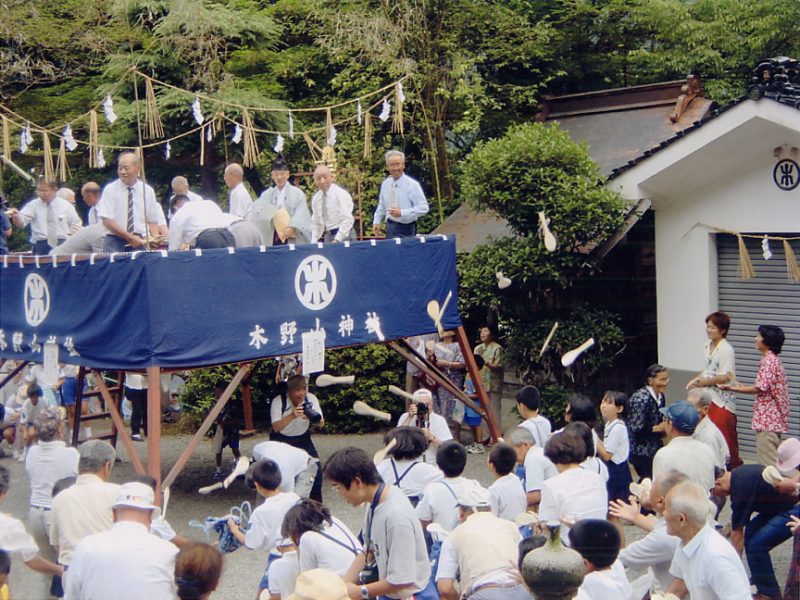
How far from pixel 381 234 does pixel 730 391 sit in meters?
4.76

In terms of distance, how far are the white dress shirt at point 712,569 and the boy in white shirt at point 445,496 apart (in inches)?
61.8

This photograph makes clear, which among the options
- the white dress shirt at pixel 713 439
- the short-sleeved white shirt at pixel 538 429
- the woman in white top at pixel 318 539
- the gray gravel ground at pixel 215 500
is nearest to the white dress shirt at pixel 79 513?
the woman in white top at pixel 318 539

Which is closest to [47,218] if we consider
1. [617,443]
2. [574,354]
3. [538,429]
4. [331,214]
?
[331,214]

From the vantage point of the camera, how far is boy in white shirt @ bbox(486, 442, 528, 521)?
627 cm

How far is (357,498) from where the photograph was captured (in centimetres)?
527

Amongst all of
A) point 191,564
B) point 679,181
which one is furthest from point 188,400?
point 191,564

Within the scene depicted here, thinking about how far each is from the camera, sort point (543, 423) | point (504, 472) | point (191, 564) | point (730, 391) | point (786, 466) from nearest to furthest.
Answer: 1. point (191, 564)
2. point (504, 472)
3. point (786, 466)
4. point (543, 423)
5. point (730, 391)

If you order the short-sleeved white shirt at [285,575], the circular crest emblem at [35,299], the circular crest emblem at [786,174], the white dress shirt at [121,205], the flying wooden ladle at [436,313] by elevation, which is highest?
the circular crest emblem at [786,174]

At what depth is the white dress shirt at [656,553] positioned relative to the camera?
550 centimetres

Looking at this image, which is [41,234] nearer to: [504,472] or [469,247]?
[469,247]

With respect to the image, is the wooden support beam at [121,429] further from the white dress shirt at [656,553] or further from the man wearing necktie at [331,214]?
the white dress shirt at [656,553]

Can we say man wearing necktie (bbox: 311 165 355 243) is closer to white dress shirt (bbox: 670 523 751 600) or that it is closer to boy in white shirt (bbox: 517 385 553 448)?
boy in white shirt (bbox: 517 385 553 448)

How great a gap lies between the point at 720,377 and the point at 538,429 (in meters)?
3.20

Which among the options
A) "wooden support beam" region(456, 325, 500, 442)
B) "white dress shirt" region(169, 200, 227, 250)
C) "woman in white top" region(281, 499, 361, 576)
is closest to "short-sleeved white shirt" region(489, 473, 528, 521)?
"woman in white top" region(281, 499, 361, 576)
